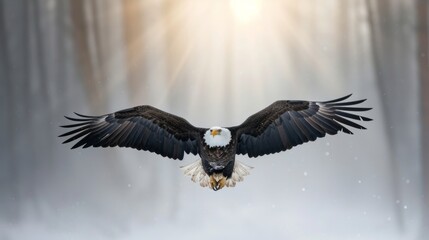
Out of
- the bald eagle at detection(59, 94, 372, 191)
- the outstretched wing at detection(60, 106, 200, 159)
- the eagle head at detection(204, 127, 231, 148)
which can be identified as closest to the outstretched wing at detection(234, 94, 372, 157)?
the bald eagle at detection(59, 94, 372, 191)

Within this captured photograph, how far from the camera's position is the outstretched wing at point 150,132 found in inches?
139

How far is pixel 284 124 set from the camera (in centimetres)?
341

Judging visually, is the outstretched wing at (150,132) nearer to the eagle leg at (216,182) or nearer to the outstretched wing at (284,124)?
the eagle leg at (216,182)

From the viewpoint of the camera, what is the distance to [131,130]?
358cm

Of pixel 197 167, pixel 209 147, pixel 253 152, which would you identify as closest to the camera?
pixel 209 147

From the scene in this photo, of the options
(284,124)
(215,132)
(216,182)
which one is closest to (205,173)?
(216,182)

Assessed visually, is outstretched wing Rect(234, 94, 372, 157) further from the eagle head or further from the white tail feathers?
the white tail feathers

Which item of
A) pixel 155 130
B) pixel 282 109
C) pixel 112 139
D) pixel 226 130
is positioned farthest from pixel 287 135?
pixel 112 139

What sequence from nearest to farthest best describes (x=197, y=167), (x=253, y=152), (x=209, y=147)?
(x=209, y=147)
(x=253, y=152)
(x=197, y=167)

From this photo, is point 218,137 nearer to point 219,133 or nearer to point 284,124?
point 219,133

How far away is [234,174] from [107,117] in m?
0.98

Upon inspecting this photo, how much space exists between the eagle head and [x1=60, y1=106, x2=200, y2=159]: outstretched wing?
0.26 meters

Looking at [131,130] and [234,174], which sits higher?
[131,130]

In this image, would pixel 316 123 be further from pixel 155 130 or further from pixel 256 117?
pixel 155 130
